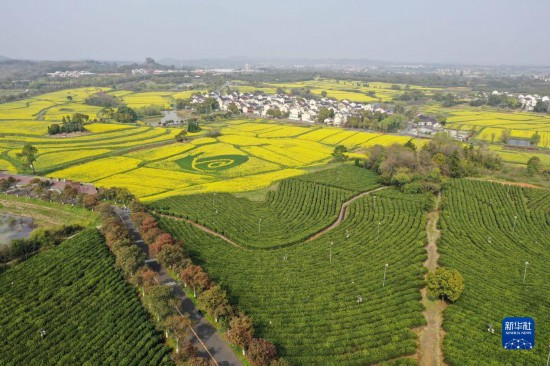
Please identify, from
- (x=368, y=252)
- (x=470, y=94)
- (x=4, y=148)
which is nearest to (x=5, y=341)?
(x=368, y=252)

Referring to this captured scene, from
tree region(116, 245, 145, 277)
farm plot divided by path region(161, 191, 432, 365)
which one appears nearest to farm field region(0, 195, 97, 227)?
farm plot divided by path region(161, 191, 432, 365)

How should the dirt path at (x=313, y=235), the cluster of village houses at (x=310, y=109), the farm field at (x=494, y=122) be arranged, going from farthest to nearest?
1. the cluster of village houses at (x=310, y=109)
2. the farm field at (x=494, y=122)
3. the dirt path at (x=313, y=235)

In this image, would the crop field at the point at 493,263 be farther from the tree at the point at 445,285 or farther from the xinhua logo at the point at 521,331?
the xinhua logo at the point at 521,331

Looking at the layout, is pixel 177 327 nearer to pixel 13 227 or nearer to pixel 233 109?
pixel 13 227

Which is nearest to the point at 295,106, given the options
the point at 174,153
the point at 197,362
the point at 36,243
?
the point at 174,153

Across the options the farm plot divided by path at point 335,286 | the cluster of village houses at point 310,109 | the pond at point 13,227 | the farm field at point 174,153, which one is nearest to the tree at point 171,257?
the farm plot divided by path at point 335,286

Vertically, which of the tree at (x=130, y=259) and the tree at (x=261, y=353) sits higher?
the tree at (x=130, y=259)
